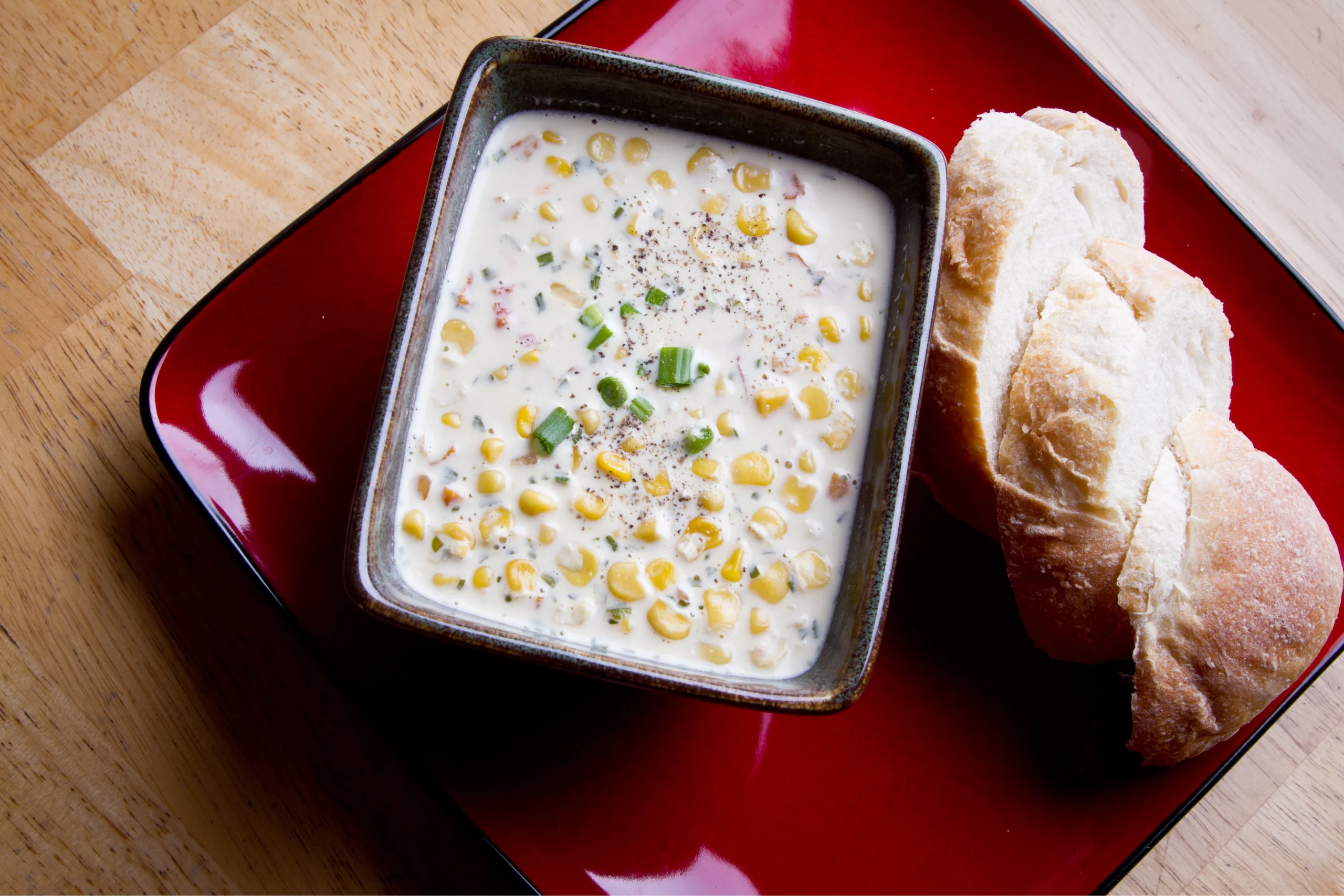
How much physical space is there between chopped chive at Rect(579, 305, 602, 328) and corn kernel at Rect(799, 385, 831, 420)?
40 cm

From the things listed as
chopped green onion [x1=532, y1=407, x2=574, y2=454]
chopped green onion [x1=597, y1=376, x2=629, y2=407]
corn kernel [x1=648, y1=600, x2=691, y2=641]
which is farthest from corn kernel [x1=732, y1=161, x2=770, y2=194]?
corn kernel [x1=648, y1=600, x2=691, y2=641]

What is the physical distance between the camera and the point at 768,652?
1.63 m

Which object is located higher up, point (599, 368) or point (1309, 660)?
point (1309, 660)

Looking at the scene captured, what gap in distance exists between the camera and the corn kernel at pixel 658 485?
65.9 inches

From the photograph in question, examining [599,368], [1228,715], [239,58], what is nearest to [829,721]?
[1228,715]

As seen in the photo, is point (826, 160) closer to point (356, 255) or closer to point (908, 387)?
point (908, 387)

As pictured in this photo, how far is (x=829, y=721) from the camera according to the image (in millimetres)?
2021

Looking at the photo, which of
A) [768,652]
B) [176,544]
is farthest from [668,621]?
[176,544]

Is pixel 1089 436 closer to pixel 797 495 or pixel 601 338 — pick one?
pixel 797 495

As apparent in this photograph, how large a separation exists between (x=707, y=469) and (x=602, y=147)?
68 cm

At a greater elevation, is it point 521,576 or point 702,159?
point 702,159

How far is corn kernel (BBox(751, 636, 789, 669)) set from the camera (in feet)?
5.35

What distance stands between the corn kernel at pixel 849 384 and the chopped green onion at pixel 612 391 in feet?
1.33

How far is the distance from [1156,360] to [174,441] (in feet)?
6.78
